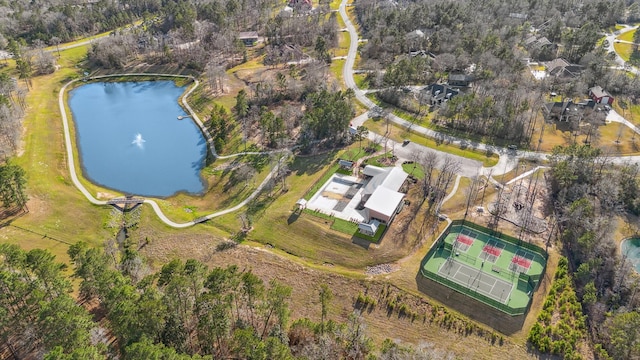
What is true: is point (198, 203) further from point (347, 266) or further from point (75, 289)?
point (347, 266)

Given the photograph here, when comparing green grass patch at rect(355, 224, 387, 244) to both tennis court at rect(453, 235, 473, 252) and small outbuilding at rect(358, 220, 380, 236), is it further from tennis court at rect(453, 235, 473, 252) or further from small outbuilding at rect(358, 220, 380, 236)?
tennis court at rect(453, 235, 473, 252)

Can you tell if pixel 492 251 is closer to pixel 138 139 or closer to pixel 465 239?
pixel 465 239

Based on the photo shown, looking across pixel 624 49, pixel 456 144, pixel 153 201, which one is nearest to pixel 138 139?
pixel 153 201

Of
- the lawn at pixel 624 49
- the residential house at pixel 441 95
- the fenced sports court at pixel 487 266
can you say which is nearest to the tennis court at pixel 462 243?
the fenced sports court at pixel 487 266

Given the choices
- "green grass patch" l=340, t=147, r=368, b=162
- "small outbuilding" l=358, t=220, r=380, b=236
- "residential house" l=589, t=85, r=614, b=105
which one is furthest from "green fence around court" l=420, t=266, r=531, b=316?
"residential house" l=589, t=85, r=614, b=105

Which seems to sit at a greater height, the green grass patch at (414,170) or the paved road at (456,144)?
the green grass patch at (414,170)

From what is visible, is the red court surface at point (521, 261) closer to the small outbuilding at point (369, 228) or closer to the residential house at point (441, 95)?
the small outbuilding at point (369, 228)
